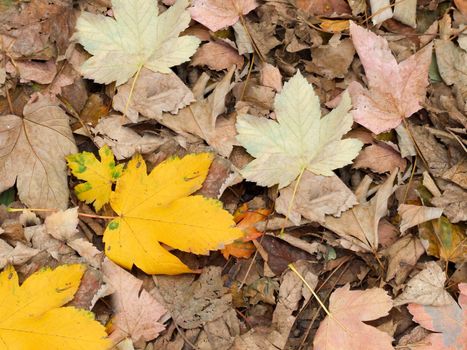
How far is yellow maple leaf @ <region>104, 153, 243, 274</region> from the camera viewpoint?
1562mm

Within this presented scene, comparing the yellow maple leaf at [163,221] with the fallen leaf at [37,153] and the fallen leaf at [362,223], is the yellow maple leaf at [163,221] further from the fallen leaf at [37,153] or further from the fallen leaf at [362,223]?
the fallen leaf at [362,223]

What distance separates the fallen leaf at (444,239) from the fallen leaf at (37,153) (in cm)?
101

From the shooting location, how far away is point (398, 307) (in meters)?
1.61

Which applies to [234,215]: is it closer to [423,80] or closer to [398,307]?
[398,307]

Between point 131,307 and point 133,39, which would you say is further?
point 133,39

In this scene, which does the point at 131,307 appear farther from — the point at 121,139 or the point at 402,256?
the point at 402,256

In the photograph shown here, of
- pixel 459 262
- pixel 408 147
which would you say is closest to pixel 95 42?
pixel 408 147

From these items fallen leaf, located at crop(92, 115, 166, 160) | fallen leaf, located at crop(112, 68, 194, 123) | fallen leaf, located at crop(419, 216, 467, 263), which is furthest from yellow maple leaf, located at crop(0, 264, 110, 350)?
fallen leaf, located at crop(419, 216, 467, 263)

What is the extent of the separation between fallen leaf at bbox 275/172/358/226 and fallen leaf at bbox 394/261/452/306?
0.27 metres

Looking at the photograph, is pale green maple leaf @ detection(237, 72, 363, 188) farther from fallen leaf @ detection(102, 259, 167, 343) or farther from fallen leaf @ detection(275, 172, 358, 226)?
fallen leaf @ detection(102, 259, 167, 343)

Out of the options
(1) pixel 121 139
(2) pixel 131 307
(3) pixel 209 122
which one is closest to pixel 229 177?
(3) pixel 209 122

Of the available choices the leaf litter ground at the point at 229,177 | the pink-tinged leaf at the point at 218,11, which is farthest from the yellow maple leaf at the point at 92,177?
the pink-tinged leaf at the point at 218,11

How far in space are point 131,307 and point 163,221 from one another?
0.25 meters

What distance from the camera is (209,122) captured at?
1.72m
